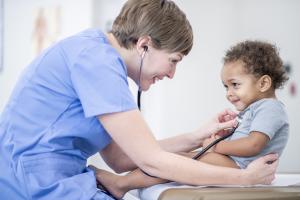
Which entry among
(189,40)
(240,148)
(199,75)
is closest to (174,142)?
(240,148)

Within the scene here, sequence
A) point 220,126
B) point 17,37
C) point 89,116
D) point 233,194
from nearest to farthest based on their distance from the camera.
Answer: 1. point 233,194
2. point 89,116
3. point 220,126
4. point 17,37

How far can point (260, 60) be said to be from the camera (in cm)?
160

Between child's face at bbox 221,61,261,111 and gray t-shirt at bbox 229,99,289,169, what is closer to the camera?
gray t-shirt at bbox 229,99,289,169

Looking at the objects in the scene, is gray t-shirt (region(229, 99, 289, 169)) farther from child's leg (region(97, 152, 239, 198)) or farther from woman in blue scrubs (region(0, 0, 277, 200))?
child's leg (region(97, 152, 239, 198))

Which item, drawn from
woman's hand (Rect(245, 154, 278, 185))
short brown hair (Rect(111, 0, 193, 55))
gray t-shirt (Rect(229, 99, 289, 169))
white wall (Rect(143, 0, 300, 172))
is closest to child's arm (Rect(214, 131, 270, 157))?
gray t-shirt (Rect(229, 99, 289, 169))

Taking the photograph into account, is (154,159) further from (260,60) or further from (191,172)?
(260,60)

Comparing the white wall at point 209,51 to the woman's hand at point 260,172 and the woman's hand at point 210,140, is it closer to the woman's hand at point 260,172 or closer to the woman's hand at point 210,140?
the woman's hand at point 210,140

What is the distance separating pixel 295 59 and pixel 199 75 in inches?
27.7

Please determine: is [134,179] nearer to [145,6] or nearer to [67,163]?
[67,163]

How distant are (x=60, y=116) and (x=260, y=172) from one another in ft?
1.86

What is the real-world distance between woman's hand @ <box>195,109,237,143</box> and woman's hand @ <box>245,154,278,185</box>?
295mm

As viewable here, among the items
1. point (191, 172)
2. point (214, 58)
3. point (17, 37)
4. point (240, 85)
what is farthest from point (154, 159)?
point (17, 37)

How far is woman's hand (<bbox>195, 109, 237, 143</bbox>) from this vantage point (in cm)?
154

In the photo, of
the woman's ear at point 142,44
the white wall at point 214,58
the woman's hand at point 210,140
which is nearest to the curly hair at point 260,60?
the woman's hand at point 210,140
